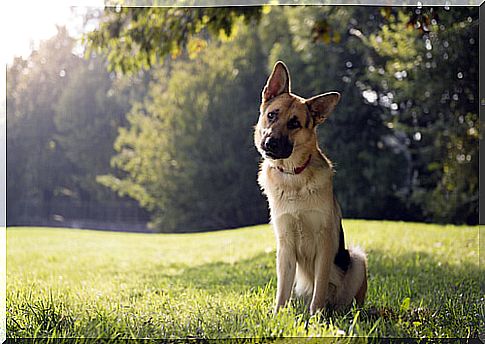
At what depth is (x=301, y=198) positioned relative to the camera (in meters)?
3.18

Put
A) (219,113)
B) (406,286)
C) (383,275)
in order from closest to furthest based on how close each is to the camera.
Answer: (406,286)
(383,275)
(219,113)

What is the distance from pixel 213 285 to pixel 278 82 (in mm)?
1491

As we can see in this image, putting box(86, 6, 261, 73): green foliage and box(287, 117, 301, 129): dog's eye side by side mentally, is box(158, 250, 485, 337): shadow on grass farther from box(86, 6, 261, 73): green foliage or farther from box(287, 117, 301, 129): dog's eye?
Result: box(86, 6, 261, 73): green foliage

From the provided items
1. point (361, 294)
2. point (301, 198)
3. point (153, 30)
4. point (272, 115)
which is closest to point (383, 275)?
point (361, 294)

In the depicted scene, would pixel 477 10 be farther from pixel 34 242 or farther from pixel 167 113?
pixel 34 242

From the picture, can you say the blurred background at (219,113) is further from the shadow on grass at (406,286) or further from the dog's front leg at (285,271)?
the dog's front leg at (285,271)

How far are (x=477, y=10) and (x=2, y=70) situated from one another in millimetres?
2910

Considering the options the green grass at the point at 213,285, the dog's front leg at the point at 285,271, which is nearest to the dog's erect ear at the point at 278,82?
the dog's front leg at the point at 285,271

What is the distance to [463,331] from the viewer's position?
3.35 m

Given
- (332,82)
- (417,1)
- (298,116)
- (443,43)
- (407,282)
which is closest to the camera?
(298,116)

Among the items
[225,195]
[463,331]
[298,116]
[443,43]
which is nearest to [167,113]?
[225,195]

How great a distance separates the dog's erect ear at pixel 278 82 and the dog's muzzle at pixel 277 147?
0.90 feet

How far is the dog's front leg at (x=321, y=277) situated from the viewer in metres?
3.14

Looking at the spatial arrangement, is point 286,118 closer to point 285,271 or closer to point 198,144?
point 285,271
